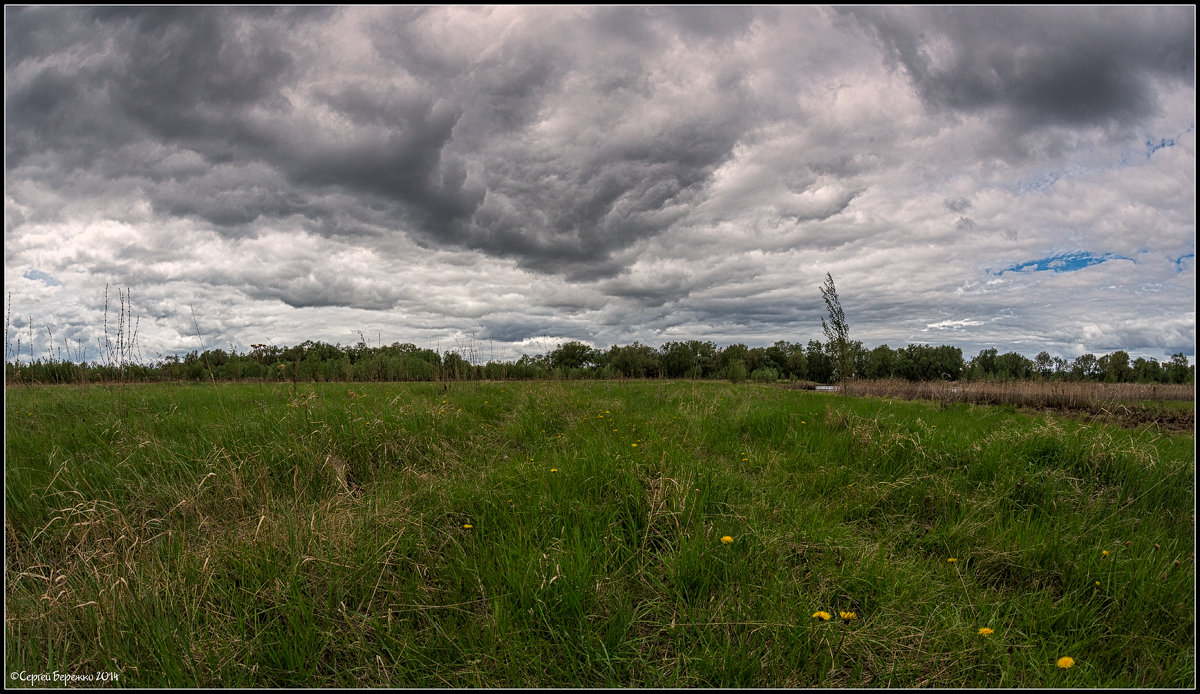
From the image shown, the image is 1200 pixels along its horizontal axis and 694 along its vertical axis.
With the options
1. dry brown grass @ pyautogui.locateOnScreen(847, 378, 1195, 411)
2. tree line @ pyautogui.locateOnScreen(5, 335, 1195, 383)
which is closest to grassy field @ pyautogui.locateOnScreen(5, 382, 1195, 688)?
tree line @ pyautogui.locateOnScreen(5, 335, 1195, 383)

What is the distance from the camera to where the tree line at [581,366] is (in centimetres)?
1188

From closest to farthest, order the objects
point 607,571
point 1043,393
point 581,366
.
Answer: point 607,571 < point 1043,393 < point 581,366

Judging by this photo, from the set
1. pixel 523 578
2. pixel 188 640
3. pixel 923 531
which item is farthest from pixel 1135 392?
pixel 188 640

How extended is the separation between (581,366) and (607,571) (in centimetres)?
3111

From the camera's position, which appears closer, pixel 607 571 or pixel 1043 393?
pixel 607 571

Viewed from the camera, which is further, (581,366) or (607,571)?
(581,366)

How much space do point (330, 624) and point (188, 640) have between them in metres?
0.72

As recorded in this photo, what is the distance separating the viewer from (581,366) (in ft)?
113

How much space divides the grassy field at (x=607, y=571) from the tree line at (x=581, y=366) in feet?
6.93

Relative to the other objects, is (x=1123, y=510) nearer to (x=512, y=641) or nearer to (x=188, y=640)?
(x=512, y=641)

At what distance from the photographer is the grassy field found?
8.46 ft

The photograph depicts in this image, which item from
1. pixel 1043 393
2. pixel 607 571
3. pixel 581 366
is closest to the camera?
pixel 607 571

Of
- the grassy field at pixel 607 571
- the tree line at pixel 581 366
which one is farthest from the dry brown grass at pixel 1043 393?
the grassy field at pixel 607 571

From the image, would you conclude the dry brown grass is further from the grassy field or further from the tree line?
the grassy field
